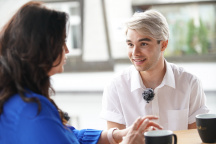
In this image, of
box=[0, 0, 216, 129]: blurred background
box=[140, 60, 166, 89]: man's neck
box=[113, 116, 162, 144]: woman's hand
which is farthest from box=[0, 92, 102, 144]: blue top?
box=[0, 0, 216, 129]: blurred background

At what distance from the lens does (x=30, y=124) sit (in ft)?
3.23

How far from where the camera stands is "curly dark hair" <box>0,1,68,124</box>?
1055mm

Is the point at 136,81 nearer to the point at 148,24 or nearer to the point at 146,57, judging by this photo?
the point at 146,57

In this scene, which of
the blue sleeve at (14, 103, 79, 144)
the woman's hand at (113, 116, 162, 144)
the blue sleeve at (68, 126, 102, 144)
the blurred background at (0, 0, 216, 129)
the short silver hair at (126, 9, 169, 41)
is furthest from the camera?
the blurred background at (0, 0, 216, 129)

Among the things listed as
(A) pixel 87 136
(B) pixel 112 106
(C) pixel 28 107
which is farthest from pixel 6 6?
(C) pixel 28 107

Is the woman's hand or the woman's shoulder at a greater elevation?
the woman's shoulder

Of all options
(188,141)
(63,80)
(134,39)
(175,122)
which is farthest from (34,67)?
(63,80)

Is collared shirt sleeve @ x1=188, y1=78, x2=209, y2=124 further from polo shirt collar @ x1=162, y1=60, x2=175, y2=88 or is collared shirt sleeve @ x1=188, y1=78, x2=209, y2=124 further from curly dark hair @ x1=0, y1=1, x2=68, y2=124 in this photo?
curly dark hair @ x1=0, y1=1, x2=68, y2=124

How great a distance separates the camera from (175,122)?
1.92 metres

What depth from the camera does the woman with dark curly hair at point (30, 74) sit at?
1000 mm

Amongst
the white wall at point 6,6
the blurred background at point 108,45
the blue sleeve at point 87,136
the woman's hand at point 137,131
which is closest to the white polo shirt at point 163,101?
the blue sleeve at point 87,136

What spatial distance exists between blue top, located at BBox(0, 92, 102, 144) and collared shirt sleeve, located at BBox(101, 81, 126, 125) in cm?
87

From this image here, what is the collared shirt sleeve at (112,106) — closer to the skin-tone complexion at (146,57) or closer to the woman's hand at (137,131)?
the skin-tone complexion at (146,57)

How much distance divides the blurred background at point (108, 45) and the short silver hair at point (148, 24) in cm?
154
